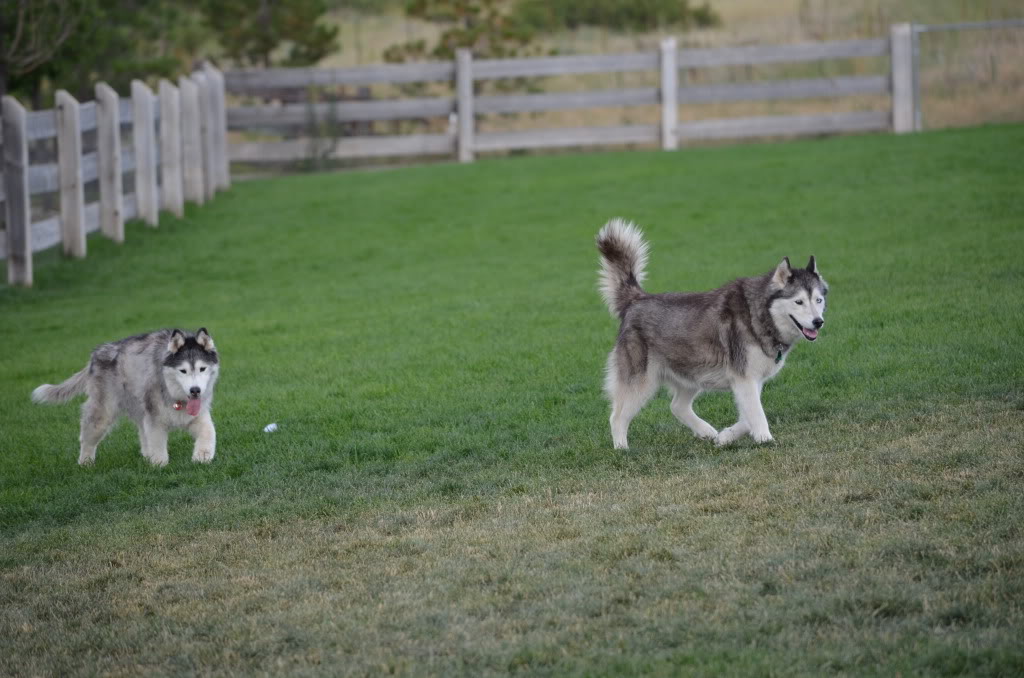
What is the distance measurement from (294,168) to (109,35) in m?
5.36

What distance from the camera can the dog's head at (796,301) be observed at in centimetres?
736

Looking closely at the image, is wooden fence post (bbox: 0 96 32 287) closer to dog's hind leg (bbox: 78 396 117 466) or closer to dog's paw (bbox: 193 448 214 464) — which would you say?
dog's hind leg (bbox: 78 396 117 466)

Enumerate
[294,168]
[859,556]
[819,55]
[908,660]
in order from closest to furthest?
[908,660] → [859,556] → [819,55] → [294,168]

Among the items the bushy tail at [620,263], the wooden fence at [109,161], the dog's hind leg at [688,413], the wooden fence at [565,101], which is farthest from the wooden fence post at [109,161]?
the dog's hind leg at [688,413]

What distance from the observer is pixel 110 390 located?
27.3 ft

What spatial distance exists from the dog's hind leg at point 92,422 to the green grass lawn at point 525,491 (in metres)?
0.22

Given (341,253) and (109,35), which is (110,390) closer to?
(341,253)

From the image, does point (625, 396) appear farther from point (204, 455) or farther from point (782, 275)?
point (204, 455)

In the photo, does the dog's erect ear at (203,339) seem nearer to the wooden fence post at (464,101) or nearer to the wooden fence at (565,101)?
the wooden fence at (565,101)

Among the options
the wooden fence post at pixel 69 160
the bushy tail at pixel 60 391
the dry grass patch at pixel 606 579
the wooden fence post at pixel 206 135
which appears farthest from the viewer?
the wooden fence post at pixel 206 135

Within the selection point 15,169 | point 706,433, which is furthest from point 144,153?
point 706,433

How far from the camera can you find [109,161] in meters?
17.8

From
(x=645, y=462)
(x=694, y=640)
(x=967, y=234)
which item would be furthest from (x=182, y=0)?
(x=694, y=640)

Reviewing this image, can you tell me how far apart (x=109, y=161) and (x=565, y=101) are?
32.7 ft
